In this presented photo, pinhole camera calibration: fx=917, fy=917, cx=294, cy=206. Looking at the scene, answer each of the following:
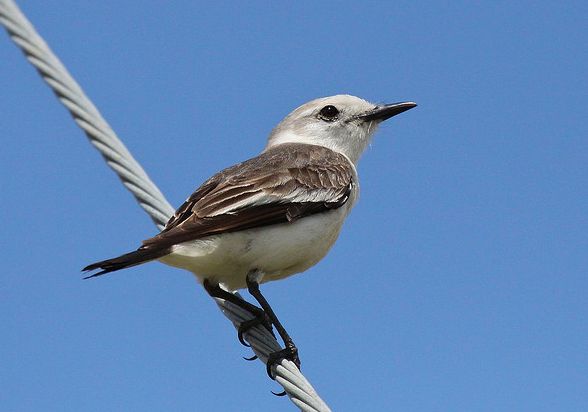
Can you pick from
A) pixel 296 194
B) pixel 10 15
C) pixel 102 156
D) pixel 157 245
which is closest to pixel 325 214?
pixel 296 194

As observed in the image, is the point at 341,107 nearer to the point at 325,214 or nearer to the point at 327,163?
the point at 327,163

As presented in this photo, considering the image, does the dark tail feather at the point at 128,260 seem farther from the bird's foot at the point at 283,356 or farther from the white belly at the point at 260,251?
the bird's foot at the point at 283,356

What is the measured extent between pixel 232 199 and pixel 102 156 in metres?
1.92

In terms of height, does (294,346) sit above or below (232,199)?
below

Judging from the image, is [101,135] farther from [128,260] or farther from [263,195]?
[263,195]

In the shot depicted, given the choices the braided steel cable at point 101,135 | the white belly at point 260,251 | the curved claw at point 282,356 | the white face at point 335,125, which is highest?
the white face at point 335,125

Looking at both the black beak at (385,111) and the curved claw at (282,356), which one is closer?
the curved claw at (282,356)

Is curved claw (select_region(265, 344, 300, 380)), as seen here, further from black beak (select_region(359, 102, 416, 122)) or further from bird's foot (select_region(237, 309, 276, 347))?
black beak (select_region(359, 102, 416, 122))

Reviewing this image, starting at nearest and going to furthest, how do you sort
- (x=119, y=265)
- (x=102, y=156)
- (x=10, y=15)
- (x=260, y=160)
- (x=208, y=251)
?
(x=10, y=15)
(x=102, y=156)
(x=119, y=265)
(x=208, y=251)
(x=260, y=160)

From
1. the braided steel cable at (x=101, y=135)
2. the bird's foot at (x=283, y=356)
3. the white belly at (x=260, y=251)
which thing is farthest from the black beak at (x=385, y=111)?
the braided steel cable at (x=101, y=135)

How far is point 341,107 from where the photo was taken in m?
9.40

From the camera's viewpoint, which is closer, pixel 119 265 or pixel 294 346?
pixel 119 265

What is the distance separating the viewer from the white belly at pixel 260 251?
6684mm

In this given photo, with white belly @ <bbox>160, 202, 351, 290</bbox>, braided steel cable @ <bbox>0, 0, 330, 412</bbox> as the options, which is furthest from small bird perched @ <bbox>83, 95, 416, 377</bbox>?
braided steel cable @ <bbox>0, 0, 330, 412</bbox>
